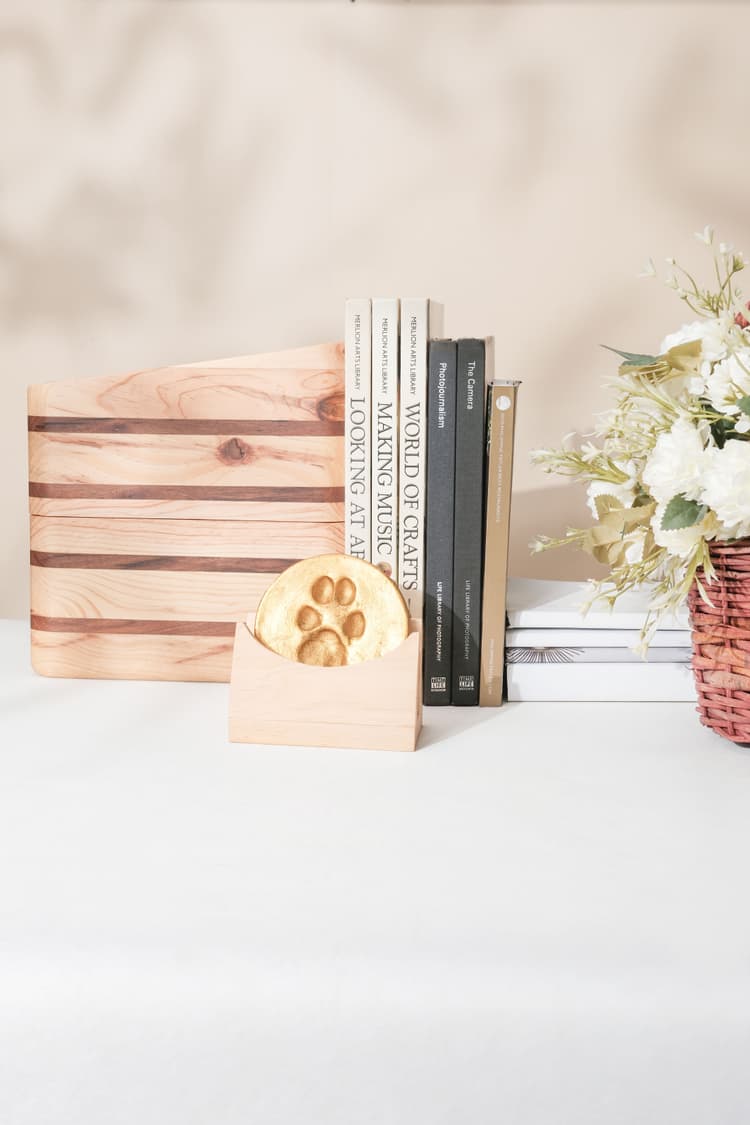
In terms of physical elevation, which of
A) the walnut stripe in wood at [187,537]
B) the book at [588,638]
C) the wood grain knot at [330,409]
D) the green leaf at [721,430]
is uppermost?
the wood grain knot at [330,409]

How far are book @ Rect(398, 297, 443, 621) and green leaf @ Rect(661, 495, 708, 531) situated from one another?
0.25m

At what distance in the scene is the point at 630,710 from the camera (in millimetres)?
920

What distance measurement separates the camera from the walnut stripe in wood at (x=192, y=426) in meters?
0.97

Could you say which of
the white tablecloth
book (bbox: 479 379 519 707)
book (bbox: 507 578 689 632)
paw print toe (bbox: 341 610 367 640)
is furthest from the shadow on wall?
the white tablecloth

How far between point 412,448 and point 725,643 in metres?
0.34

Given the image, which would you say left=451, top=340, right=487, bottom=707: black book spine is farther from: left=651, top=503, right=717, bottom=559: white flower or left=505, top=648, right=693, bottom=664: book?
left=651, top=503, right=717, bottom=559: white flower

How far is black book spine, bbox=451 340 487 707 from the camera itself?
2.94 feet

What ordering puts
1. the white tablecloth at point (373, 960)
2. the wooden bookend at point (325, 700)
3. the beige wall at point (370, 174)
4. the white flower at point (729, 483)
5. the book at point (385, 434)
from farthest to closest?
the beige wall at point (370, 174) < the book at point (385, 434) < the wooden bookend at point (325, 700) < the white flower at point (729, 483) < the white tablecloth at point (373, 960)

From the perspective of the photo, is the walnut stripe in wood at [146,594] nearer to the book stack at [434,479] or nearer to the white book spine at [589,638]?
the book stack at [434,479]

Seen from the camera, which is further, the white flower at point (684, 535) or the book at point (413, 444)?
the book at point (413, 444)

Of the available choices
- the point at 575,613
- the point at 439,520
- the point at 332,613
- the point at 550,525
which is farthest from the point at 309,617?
the point at 550,525

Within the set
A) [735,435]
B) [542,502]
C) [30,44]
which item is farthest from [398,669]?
[30,44]

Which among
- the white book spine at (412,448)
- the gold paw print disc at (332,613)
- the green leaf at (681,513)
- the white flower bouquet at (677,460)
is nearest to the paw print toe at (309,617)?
the gold paw print disc at (332,613)

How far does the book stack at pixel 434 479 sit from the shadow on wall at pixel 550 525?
1.47 feet
